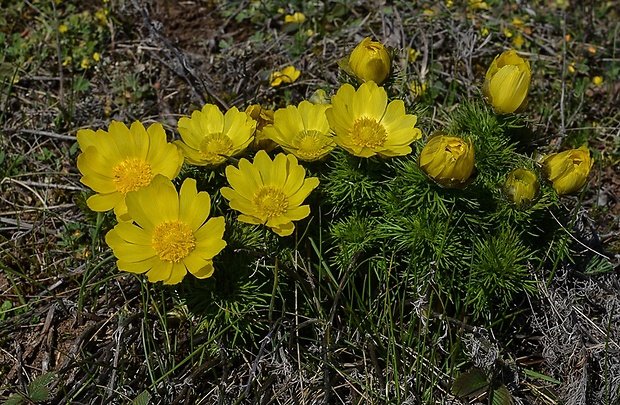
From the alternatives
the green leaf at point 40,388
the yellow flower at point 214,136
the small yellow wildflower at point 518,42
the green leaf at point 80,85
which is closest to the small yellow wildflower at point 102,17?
the green leaf at point 80,85

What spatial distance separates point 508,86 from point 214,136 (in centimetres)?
85

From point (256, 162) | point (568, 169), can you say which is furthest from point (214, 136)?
point (568, 169)

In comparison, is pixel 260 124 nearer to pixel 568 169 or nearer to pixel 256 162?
pixel 256 162

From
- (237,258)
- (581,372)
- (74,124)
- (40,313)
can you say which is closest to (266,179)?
(237,258)

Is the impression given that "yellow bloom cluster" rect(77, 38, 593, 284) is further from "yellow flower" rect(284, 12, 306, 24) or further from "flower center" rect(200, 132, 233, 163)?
"yellow flower" rect(284, 12, 306, 24)

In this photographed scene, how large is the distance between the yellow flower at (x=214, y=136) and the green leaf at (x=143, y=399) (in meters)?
0.66

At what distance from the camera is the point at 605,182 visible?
268 centimetres

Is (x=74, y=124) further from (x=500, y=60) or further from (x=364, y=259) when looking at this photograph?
(x=500, y=60)

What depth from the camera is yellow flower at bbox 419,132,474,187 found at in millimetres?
1621

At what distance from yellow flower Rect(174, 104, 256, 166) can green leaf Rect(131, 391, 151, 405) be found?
2.18ft

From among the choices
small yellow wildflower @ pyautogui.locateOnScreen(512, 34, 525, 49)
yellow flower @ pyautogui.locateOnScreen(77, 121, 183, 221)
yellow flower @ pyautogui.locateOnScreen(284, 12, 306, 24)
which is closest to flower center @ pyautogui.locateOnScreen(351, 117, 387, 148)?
yellow flower @ pyautogui.locateOnScreen(77, 121, 183, 221)

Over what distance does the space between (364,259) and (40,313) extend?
3.51 ft

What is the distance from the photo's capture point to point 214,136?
194 cm

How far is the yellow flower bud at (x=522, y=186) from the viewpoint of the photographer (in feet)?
5.61
